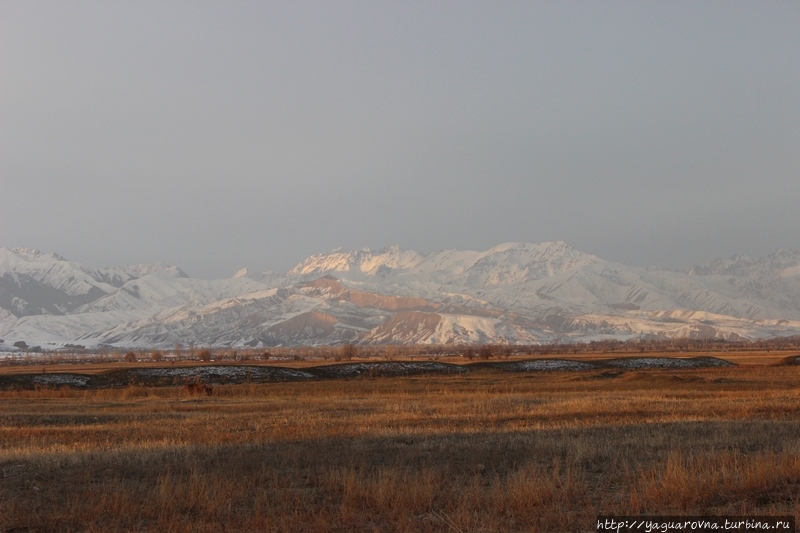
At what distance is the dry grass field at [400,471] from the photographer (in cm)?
1145

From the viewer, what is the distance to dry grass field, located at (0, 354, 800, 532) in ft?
37.6

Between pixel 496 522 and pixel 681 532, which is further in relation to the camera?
pixel 496 522

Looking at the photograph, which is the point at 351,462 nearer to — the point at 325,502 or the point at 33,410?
the point at 325,502

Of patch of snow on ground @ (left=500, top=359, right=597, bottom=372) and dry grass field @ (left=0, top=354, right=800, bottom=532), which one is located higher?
dry grass field @ (left=0, top=354, right=800, bottom=532)

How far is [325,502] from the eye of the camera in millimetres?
12781

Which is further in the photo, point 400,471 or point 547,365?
point 547,365

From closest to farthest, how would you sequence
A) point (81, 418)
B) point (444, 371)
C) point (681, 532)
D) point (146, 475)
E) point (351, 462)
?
point (681, 532) → point (146, 475) → point (351, 462) → point (81, 418) → point (444, 371)

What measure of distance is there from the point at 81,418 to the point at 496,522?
26826mm

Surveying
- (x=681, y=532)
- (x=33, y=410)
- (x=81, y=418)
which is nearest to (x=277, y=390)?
(x=33, y=410)

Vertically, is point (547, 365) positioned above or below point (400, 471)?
below

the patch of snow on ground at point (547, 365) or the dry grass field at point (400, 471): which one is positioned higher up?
the dry grass field at point (400, 471)

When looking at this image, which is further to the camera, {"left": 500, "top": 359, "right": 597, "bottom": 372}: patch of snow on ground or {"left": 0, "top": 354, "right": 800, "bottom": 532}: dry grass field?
{"left": 500, "top": 359, "right": 597, "bottom": 372}: patch of snow on ground

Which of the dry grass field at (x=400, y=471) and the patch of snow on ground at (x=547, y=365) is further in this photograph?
the patch of snow on ground at (x=547, y=365)

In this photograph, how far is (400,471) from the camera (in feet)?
49.1
